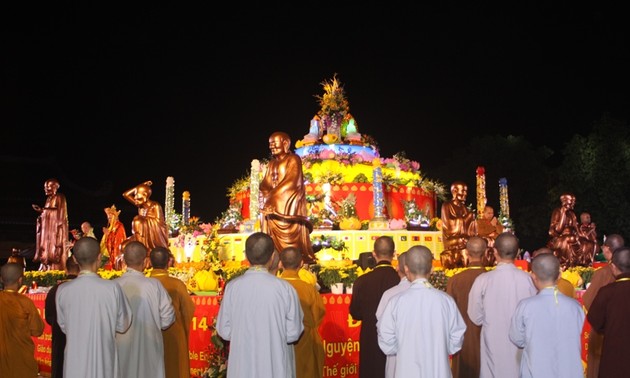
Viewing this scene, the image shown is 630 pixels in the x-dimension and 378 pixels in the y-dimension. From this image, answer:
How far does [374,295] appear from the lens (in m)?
7.69

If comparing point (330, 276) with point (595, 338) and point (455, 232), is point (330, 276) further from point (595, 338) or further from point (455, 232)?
point (595, 338)

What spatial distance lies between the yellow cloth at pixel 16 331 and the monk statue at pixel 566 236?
38.1ft

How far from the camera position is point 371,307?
773 cm

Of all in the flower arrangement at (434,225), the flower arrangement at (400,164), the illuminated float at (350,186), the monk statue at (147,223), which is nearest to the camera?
the monk statue at (147,223)

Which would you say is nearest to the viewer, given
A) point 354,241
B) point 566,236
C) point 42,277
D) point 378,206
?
point 566,236

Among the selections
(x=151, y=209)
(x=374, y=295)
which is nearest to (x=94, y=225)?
(x=151, y=209)

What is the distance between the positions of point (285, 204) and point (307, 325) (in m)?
6.03

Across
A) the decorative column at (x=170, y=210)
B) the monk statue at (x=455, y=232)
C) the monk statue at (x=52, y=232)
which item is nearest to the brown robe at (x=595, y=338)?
the monk statue at (x=455, y=232)

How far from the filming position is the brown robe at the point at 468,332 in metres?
8.23

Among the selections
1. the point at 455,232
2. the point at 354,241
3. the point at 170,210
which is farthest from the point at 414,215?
the point at 170,210

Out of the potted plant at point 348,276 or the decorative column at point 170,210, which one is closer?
the potted plant at point 348,276

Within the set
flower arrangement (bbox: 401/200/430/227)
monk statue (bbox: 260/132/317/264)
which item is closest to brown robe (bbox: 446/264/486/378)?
monk statue (bbox: 260/132/317/264)

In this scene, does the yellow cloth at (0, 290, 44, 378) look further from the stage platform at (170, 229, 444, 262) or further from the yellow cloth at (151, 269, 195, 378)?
the stage platform at (170, 229, 444, 262)

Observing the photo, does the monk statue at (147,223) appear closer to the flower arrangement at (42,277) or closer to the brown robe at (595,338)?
the flower arrangement at (42,277)
